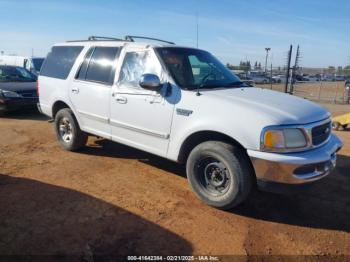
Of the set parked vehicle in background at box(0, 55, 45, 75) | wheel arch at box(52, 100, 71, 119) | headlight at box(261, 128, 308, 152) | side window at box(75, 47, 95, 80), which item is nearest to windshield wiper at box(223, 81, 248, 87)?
headlight at box(261, 128, 308, 152)

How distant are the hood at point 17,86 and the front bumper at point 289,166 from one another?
28.0ft

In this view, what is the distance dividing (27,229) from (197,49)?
12.1 ft

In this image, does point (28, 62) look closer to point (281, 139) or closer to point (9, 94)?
point (9, 94)

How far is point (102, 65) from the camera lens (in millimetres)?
5668

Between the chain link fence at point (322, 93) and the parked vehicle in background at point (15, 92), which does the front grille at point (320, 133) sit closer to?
the parked vehicle in background at point (15, 92)

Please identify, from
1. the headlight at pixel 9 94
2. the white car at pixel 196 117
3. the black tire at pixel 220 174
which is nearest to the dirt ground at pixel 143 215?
the black tire at pixel 220 174

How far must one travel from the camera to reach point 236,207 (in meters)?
4.37

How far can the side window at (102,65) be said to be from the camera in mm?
5492

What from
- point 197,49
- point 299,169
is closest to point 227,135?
point 299,169

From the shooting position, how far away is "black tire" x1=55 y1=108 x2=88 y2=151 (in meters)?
6.27

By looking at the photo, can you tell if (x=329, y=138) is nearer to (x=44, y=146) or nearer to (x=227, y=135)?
(x=227, y=135)

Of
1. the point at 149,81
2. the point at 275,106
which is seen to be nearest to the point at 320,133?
the point at 275,106

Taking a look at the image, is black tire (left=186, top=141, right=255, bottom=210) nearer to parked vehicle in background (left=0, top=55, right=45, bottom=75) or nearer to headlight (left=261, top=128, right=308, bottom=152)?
headlight (left=261, top=128, right=308, bottom=152)

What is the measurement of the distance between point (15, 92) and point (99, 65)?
5595 mm
